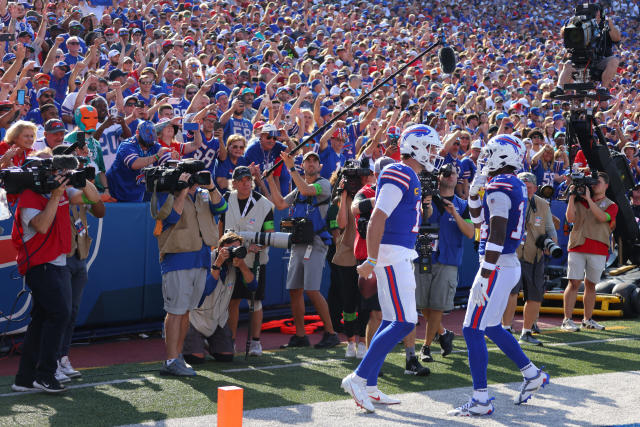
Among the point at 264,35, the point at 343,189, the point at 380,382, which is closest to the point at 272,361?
the point at 380,382

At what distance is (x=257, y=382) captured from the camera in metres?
7.11

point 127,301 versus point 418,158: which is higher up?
point 418,158

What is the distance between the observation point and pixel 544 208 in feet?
32.9

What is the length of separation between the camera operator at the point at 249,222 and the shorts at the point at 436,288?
1.59 m

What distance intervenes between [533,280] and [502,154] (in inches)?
142

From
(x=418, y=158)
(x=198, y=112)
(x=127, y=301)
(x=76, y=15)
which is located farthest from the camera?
(x=76, y=15)

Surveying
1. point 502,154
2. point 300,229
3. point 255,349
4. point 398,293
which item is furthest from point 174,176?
point 502,154

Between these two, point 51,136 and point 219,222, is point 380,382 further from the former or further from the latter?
point 51,136

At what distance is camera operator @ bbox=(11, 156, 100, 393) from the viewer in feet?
20.9

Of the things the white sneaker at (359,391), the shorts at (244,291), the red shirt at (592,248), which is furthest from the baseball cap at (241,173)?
the red shirt at (592,248)

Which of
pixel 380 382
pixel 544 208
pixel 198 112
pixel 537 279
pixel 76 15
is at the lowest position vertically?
pixel 380 382

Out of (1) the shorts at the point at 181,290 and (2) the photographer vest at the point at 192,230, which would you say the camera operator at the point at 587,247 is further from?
(1) the shorts at the point at 181,290

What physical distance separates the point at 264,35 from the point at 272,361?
47.9 ft

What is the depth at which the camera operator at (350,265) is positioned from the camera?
8281 millimetres
